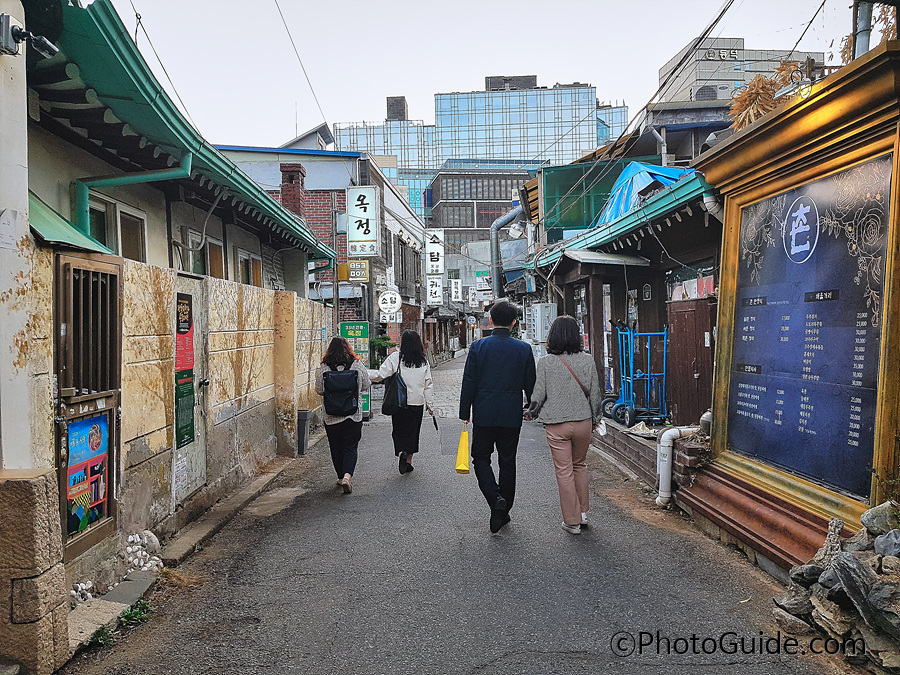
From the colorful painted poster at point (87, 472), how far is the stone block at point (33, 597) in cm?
67

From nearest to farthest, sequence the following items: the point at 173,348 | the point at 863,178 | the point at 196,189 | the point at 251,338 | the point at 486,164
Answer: the point at 863,178
the point at 173,348
the point at 251,338
the point at 196,189
the point at 486,164

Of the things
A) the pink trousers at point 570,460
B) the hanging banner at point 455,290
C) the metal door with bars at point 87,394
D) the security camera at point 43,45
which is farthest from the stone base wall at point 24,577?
the hanging banner at point 455,290

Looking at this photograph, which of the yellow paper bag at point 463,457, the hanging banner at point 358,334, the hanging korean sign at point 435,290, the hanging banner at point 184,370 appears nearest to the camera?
the hanging banner at point 184,370

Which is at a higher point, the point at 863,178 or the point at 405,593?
the point at 863,178

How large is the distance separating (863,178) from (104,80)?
530 cm

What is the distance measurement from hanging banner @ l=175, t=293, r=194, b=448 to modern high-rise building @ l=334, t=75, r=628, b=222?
2294 inches

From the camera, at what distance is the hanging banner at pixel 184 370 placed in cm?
591

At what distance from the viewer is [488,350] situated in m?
6.09

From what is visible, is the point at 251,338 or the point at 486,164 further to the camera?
the point at 486,164

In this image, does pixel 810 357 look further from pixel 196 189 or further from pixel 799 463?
pixel 196 189

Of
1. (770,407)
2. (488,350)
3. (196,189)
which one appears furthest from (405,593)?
(196,189)

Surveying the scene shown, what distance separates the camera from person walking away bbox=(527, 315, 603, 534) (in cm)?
586

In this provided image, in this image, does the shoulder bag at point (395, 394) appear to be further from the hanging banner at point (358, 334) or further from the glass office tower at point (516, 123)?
the glass office tower at point (516, 123)

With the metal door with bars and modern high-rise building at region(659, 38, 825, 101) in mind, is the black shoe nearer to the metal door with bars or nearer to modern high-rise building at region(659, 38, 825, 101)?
the metal door with bars
